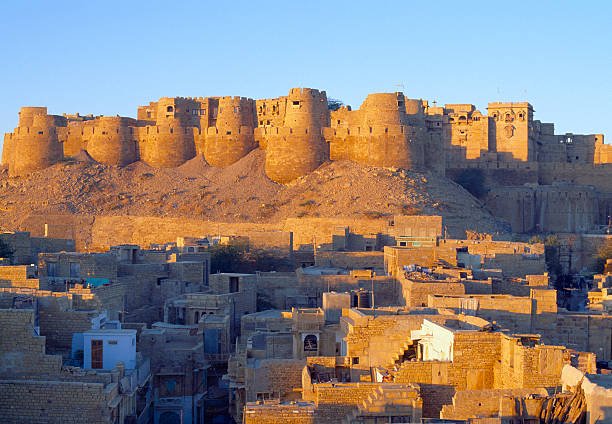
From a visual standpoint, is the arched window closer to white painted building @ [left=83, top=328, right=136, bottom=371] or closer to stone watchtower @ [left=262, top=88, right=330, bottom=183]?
white painted building @ [left=83, top=328, right=136, bottom=371]

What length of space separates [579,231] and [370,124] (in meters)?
8.96

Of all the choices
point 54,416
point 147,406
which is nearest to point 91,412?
point 54,416

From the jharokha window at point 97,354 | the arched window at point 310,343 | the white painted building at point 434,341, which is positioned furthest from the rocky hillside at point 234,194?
the white painted building at point 434,341

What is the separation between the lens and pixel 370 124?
40.3 meters

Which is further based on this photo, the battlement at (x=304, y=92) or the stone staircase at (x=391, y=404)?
the battlement at (x=304, y=92)

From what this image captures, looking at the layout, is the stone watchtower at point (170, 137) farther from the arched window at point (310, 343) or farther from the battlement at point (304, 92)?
the arched window at point (310, 343)

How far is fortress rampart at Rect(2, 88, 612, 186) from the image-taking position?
4069cm

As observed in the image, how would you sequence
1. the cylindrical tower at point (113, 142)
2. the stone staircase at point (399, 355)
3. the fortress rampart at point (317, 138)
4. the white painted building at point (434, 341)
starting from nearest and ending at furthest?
1. the white painted building at point (434, 341)
2. the stone staircase at point (399, 355)
3. the fortress rampart at point (317, 138)
4. the cylindrical tower at point (113, 142)

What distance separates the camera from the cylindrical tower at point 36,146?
45.5 meters

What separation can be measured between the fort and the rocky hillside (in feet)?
1.93

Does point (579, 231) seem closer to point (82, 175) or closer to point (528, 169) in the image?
point (528, 169)

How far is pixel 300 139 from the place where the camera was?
40938 mm

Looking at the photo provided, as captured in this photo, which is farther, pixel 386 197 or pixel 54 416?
pixel 386 197

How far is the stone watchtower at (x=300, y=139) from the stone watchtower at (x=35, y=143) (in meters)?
9.76
